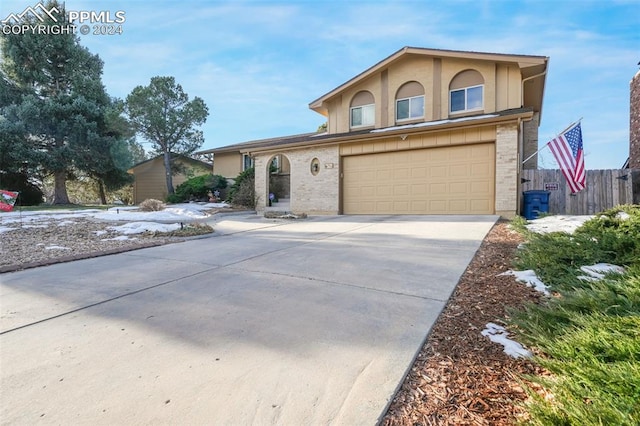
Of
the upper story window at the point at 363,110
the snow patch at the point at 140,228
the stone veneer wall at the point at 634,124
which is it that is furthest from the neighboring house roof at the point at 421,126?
the snow patch at the point at 140,228

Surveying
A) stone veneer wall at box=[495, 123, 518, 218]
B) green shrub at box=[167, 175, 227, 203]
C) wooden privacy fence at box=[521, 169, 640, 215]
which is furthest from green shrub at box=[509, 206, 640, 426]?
green shrub at box=[167, 175, 227, 203]

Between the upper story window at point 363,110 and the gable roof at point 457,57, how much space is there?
25.3 inches

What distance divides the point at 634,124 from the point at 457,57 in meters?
6.65

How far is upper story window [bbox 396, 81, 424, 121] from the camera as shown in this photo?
11789 millimetres

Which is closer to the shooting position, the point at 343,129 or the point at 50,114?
the point at 343,129

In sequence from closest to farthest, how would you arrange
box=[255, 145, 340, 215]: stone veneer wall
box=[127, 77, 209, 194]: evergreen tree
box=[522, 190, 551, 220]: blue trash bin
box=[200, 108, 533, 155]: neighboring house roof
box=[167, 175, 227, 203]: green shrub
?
box=[200, 108, 533, 155]: neighboring house roof
box=[522, 190, 551, 220]: blue trash bin
box=[255, 145, 340, 215]: stone veneer wall
box=[167, 175, 227, 203]: green shrub
box=[127, 77, 209, 194]: evergreen tree

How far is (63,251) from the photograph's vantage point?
4891 millimetres

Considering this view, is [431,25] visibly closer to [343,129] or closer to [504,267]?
[343,129]

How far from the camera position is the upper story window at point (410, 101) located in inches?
464

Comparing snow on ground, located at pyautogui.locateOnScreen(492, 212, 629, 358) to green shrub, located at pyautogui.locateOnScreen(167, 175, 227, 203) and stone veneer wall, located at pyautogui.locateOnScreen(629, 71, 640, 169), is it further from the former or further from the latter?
green shrub, located at pyautogui.locateOnScreen(167, 175, 227, 203)

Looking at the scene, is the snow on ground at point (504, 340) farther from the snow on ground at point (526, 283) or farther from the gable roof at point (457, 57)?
the gable roof at point (457, 57)

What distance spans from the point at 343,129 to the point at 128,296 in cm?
1172

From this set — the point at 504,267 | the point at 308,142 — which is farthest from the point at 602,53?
the point at 504,267

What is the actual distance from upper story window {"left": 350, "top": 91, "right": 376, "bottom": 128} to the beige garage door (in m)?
2.47
